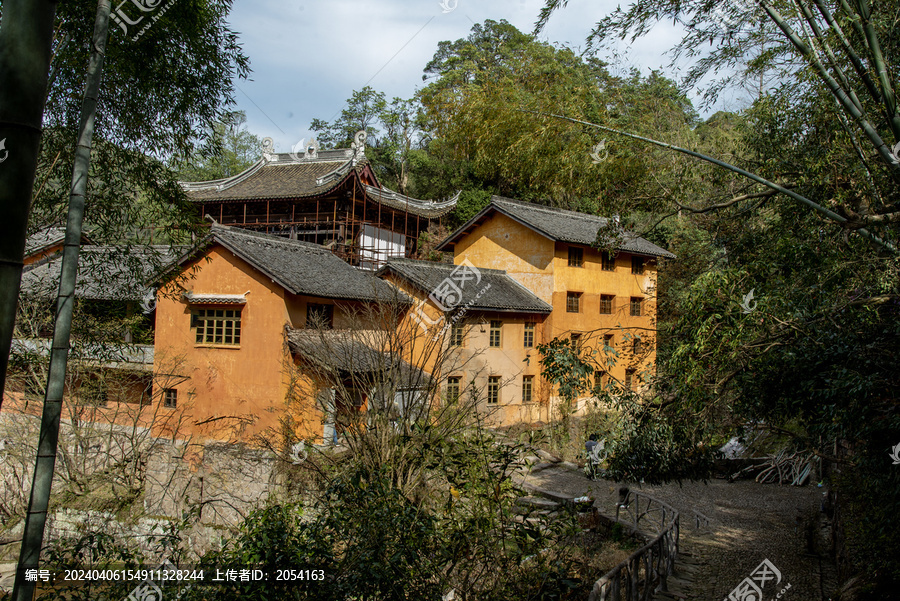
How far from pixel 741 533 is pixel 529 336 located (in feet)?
31.5

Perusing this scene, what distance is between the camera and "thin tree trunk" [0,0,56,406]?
150 centimetres

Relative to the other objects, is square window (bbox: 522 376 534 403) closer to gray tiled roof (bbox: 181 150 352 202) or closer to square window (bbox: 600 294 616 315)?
square window (bbox: 600 294 616 315)

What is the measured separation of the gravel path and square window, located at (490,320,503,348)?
14.0ft

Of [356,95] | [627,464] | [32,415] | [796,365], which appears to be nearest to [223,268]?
[32,415]

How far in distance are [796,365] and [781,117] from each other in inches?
136

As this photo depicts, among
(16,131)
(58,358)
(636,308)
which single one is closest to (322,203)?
(636,308)

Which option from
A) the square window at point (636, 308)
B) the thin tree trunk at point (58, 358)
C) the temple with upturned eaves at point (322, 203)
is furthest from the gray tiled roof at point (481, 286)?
the thin tree trunk at point (58, 358)

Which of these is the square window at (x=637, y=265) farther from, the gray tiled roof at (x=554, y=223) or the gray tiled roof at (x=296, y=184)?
the gray tiled roof at (x=296, y=184)

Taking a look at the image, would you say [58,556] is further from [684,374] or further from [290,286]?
[290,286]

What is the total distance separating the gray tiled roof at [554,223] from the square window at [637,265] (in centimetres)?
66

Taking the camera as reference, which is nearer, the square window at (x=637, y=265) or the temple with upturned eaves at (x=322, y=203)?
the temple with upturned eaves at (x=322, y=203)

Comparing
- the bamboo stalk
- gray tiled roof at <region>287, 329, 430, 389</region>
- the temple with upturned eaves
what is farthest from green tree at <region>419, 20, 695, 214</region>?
the temple with upturned eaves

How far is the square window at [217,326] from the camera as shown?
1507 cm

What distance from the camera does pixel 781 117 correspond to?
286 inches
